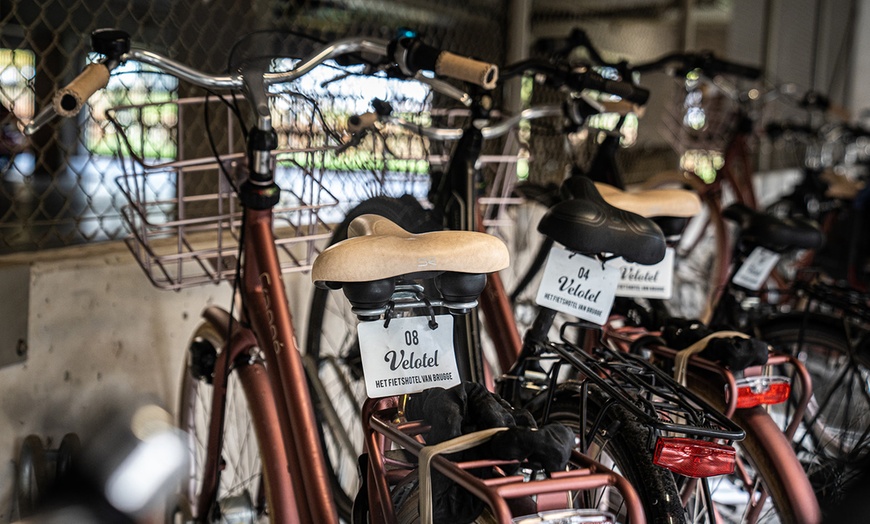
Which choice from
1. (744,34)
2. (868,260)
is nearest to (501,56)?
(868,260)

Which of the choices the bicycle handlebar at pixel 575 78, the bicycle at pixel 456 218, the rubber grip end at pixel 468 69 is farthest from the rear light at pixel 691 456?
the bicycle handlebar at pixel 575 78

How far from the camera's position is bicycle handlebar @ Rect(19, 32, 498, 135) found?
127 centimetres

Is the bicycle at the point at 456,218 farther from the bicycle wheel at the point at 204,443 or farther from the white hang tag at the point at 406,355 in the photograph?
the white hang tag at the point at 406,355

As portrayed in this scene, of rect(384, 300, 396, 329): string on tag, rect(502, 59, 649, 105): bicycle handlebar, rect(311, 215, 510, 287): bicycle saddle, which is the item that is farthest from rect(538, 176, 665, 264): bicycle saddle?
rect(502, 59, 649, 105): bicycle handlebar

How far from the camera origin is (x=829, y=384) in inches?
95.9

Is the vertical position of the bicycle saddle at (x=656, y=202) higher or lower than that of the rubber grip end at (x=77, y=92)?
lower

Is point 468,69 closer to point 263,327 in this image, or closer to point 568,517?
point 263,327

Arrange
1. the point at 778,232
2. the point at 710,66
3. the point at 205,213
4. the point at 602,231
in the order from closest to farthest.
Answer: the point at 602,231 < the point at 778,232 < the point at 205,213 < the point at 710,66

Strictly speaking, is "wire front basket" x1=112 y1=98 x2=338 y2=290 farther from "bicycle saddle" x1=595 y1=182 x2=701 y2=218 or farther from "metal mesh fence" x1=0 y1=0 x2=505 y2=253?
"bicycle saddle" x1=595 y1=182 x2=701 y2=218

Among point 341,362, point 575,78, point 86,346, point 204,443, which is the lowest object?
point 204,443

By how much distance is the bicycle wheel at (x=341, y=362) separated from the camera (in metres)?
1.63

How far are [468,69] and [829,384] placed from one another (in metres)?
1.56

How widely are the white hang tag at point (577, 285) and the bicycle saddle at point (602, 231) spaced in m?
0.12

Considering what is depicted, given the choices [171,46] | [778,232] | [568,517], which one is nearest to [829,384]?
[778,232]
